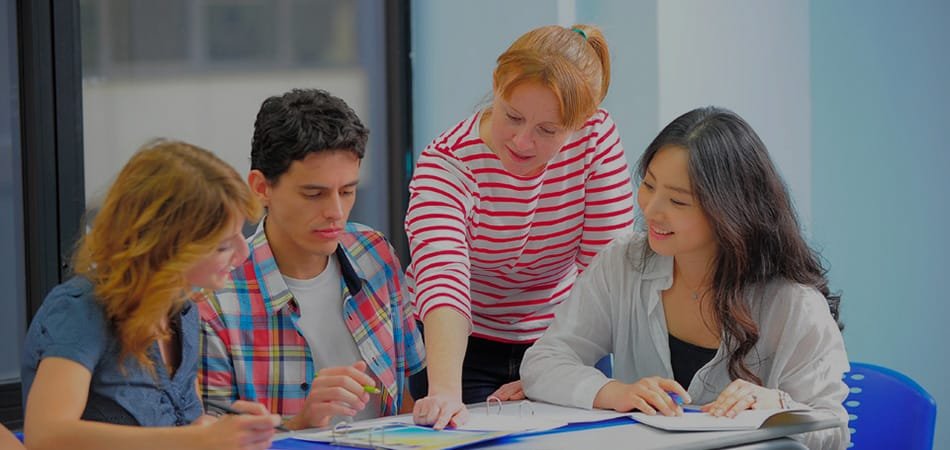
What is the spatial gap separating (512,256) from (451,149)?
225mm

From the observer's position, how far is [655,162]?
2.06 meters

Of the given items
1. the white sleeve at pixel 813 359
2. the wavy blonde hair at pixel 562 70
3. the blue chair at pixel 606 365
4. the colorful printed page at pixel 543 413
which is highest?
the wavy blonde hair at pixel 562 70

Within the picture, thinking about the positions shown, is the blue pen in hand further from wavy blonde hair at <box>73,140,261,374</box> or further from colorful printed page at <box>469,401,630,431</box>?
wavy blonde hair at <box>73,140,261,374</box>

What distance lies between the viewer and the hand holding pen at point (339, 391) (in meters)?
1.74

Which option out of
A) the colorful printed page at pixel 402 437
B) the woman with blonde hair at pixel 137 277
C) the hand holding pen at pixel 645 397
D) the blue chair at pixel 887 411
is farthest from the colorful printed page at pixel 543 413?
the blue chair at pixel 887 411

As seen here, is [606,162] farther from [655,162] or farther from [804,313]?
[804,313]

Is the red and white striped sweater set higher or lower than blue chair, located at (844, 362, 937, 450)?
higher

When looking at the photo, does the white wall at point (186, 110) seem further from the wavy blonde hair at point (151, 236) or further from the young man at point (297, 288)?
the wavy blonde hair at point (151, 236)

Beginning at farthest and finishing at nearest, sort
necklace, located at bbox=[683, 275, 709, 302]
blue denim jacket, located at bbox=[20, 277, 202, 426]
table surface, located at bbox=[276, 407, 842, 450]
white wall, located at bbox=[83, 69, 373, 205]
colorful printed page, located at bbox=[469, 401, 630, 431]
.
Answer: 1. white wall, located at bbox=[83, 69, 373, 205]
2. necklace, located at bbox=[683, 275, 709, 302]
3. colorful printed page, located at bbox=[469, 401, 630, 431]
4. table surface, located at bbox=[276, 407, 842, 450]
5. blue denim jacket, located at bbox=[20, 277, 202, 426]

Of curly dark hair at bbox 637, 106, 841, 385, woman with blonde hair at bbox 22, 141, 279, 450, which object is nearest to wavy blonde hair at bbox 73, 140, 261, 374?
woman with blonde hair at bbox 22, 141, 279, 450

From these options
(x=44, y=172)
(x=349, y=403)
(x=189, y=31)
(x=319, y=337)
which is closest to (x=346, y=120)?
(x=319, y=337)

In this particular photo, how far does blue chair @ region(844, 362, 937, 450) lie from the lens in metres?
2.17

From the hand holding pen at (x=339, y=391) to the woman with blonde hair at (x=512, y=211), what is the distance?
4.0 inches

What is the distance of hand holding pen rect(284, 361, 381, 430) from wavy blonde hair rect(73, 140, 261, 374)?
0.26 meters
